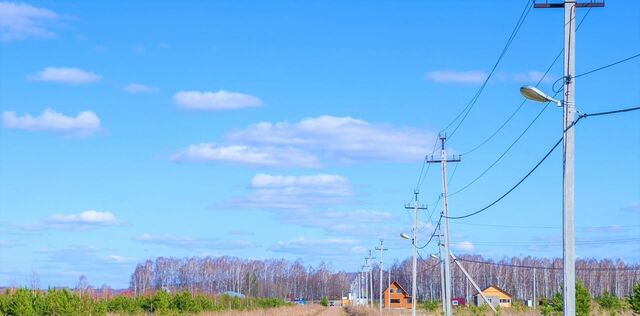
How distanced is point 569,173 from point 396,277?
166m

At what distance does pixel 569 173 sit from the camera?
15797 millimetres

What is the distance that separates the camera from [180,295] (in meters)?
56.9

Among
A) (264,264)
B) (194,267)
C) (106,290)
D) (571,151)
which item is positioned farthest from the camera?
(264,264)

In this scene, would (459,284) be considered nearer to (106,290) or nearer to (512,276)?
(512,276)

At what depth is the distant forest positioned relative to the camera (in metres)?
141

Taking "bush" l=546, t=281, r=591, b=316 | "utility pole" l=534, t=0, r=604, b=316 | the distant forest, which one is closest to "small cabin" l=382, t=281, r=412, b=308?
the distant forest

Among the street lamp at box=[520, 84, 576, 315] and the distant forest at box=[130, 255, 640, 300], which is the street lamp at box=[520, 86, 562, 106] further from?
the distant forest at box=[130, 255, 640, 300]

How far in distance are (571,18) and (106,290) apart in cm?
3937

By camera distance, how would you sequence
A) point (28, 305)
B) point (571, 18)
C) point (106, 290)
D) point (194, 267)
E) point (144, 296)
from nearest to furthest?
point (571, 18)
point (28, 305)
point (106, 290)
point (144, 296)
point (194, 267)

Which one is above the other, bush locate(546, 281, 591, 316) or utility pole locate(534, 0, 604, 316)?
utility pole locate(534, 0, 604, 316)

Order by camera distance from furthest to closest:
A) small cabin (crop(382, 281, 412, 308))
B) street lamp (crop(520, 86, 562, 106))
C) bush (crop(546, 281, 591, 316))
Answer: small cabin (crop(382, 281, 412, 308)) < bush (crop(546, 281, 591, 316)) < street lamp (crop(520, 86, 562, 106))

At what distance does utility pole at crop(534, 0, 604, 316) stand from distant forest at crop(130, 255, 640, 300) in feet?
388

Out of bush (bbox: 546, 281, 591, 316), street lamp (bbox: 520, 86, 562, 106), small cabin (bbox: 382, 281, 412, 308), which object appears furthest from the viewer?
small cabin (bbox: 382, 281, 412, 308)

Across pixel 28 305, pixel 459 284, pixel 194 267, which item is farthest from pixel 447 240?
pixel 194 267
